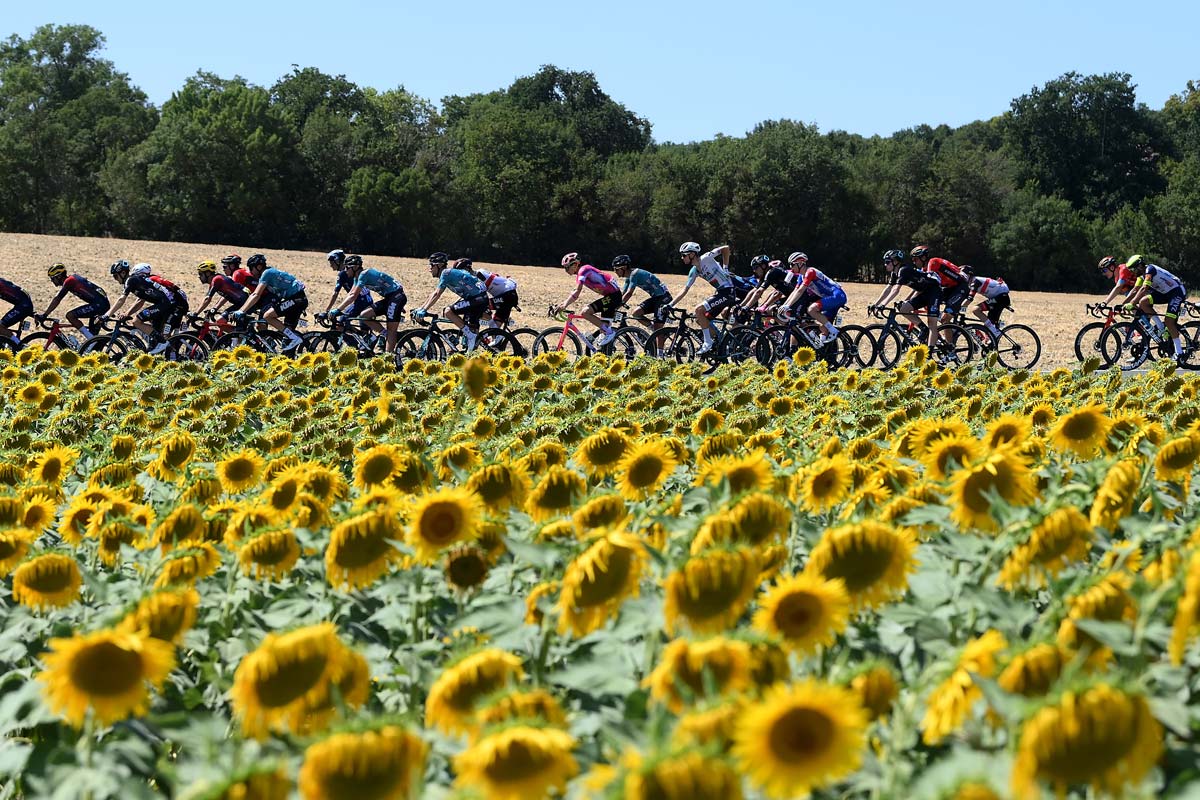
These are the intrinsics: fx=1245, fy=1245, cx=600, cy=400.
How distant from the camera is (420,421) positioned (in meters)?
5.83

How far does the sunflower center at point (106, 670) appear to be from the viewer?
1.98 m

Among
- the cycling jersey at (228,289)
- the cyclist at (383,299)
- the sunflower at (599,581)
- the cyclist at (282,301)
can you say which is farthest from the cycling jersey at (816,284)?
the sunflower at (599,581)

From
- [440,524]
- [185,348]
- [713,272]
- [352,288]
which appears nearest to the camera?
[440,524]

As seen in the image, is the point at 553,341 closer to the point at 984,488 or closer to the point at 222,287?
the point at 222,287

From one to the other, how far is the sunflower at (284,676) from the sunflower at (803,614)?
2.34ft

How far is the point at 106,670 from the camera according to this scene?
1996mm

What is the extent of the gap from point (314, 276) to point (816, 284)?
68.4 feet

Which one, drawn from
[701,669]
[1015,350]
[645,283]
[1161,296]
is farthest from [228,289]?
[701,669]

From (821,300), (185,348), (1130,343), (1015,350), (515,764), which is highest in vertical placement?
(515,764)

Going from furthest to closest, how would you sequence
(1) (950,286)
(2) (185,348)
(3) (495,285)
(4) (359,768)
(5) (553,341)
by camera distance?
(1) (950,286)
(5) (553,341)
(3) (495,285)
(2) (185,348)
(4) (359,768)

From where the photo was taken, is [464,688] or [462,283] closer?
[464,688]

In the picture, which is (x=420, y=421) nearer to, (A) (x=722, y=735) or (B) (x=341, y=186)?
(A) (x=722, y=735)

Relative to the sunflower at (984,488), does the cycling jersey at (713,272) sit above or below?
below

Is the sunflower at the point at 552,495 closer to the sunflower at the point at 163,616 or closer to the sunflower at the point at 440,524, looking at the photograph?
the sunflower at the point at 440,524
